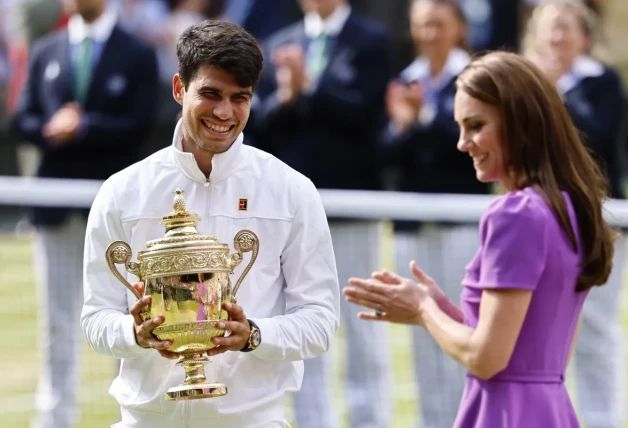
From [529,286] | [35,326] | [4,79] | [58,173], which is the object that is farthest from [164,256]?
[4,79]

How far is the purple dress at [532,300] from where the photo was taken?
151 inches

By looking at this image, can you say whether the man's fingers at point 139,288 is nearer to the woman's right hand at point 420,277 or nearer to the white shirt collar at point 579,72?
the woman's right hand at point 420,277

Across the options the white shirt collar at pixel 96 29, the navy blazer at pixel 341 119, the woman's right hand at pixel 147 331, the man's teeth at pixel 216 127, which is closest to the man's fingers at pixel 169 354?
the woman's right hand at pixel 147 331

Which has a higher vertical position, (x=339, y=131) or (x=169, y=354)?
(x=339, y=131)

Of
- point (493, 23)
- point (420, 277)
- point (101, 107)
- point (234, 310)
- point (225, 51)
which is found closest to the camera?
point (234, 310)

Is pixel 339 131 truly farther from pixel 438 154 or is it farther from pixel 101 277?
pixel 101 277

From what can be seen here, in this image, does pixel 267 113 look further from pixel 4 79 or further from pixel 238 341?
pixel 4 79

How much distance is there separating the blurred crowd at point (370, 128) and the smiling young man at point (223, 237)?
135 inches

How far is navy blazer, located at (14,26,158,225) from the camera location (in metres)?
7.72

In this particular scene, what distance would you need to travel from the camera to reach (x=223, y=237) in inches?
151

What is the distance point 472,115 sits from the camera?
13.4 feet

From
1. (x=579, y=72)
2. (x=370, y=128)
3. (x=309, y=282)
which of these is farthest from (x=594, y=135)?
(x=309, y=282)

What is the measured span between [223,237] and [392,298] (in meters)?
0.66

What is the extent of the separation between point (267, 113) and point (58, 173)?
4.23 feet
